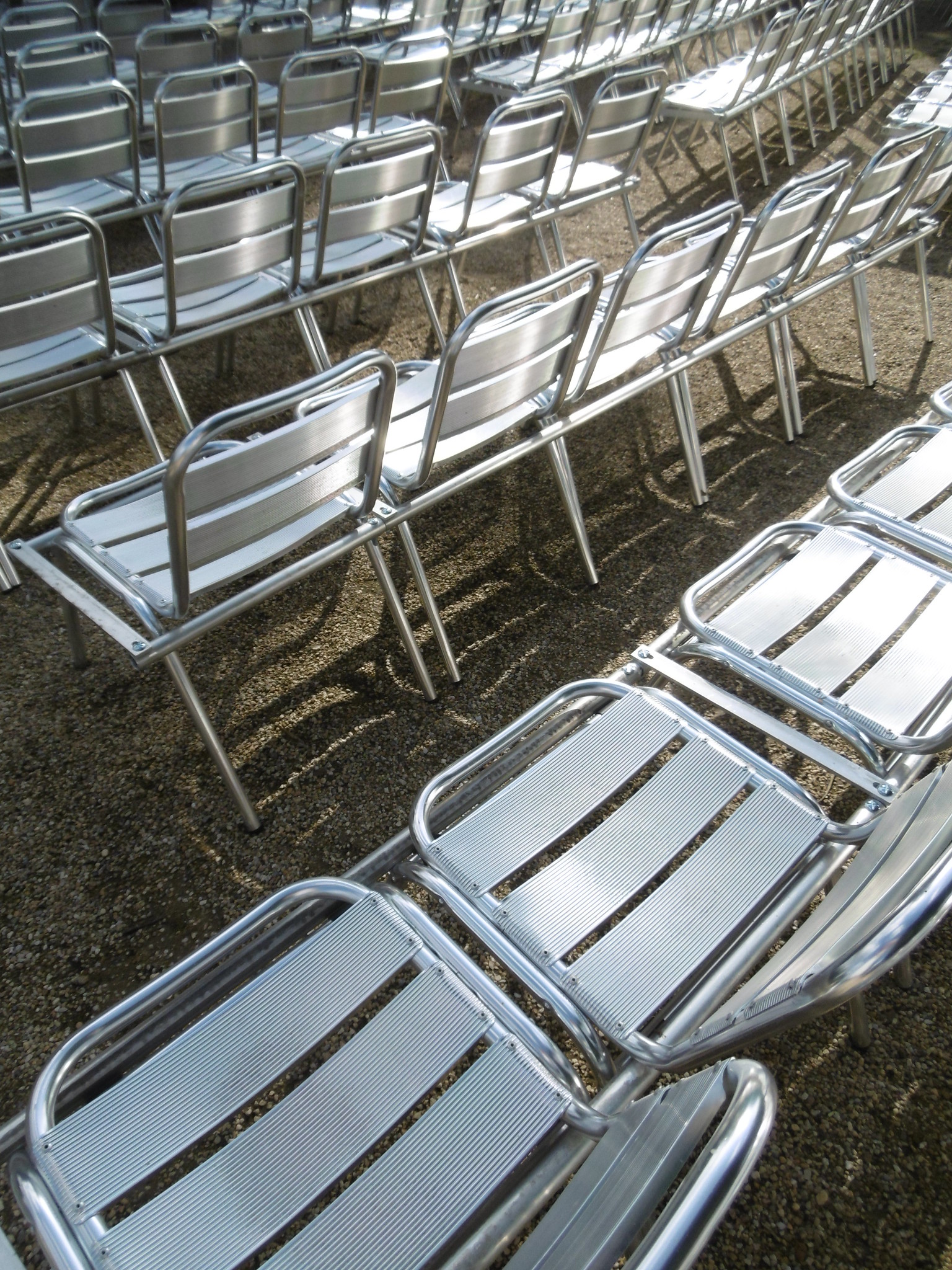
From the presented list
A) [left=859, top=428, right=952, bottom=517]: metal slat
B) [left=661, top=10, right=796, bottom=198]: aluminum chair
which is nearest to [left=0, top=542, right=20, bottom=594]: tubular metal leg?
[left=859, top=428, right=952, bottom=517]: metal slat

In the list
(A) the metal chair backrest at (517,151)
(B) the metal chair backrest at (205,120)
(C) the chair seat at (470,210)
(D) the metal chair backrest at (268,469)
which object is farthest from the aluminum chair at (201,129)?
(D) the metal chair backrest at (268,469)

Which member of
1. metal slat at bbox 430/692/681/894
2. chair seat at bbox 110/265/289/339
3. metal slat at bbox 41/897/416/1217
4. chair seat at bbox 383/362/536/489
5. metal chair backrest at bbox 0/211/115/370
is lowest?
metal slat at bbox 41/897/416/1217

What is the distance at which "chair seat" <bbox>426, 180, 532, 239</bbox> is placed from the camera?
348 cm

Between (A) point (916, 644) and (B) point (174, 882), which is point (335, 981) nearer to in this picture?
(B) point (174, 882)

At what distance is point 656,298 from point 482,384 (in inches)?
29.4

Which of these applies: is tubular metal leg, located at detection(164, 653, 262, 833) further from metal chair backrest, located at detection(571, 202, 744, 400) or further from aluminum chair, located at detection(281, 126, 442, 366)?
aluminum chair, located at detection(281, 126, 442, 366)

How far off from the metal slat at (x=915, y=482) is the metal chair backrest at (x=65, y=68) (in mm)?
3495

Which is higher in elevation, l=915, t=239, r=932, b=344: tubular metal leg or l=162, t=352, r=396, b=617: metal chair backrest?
l=162, t=352, r=396, b=617: metal chair backrest

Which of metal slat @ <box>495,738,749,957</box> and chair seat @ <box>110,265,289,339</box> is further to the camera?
chair seat @ <box>110,265,289,339</box>

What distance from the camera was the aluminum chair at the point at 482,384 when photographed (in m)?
2.05

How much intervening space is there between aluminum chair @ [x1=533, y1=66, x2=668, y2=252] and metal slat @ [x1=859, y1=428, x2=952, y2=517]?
70.7 inches

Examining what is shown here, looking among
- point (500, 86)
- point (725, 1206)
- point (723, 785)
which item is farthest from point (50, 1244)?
point (500, 86)

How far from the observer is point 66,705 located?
245cm

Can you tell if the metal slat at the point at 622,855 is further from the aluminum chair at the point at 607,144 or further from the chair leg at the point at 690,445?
the aluminum chair at the point at 607,144
